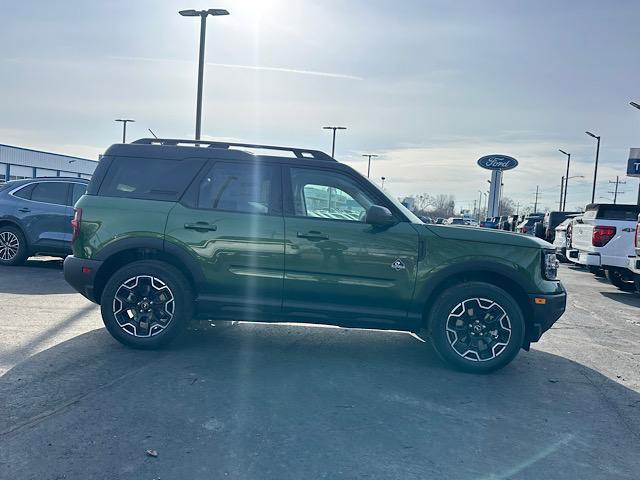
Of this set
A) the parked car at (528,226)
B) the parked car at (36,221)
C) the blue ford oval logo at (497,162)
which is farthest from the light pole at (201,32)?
the blue ford oval logo at (497,162)

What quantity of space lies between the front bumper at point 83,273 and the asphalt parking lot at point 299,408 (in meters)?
0.58

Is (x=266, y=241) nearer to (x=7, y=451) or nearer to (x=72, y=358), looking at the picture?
(x=72, y=358)

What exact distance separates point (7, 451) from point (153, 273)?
229 cm

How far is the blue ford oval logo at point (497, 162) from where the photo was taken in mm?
35125

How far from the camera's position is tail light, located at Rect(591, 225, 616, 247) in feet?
35.6

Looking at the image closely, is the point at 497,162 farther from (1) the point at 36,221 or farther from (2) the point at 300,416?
(2) the point at 300,416

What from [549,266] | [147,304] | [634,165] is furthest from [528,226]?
[147,304]

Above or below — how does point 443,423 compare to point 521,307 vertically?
below

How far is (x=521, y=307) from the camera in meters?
5.23

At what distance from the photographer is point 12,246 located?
410 inches

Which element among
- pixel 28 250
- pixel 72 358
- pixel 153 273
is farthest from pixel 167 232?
pixel 28 250

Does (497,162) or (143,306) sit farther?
(497,162)

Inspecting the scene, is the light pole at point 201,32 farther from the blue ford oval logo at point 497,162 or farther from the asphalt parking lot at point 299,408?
the blue ford oval logo at point 497,162

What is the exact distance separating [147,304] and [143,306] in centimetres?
5
